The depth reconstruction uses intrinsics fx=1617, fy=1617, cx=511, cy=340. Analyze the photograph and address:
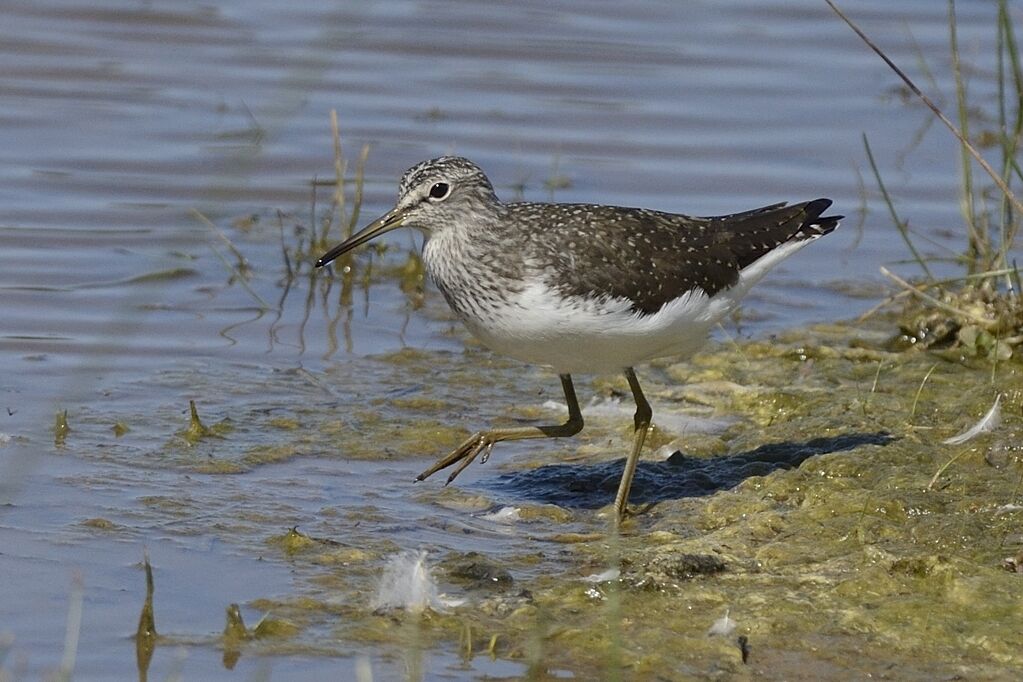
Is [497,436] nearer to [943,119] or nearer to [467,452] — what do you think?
[467,452]

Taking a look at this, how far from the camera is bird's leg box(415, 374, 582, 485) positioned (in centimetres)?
650

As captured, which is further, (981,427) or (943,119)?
(981,427)

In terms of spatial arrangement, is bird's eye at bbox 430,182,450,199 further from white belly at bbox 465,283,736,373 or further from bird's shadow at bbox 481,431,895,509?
bird's shadow at bbox 481,431,895,509

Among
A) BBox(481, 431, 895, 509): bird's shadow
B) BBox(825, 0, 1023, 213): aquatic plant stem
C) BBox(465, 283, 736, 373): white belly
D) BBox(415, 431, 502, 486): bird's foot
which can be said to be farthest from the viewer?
BBox(481, 431, 895, 509): bird's shadow

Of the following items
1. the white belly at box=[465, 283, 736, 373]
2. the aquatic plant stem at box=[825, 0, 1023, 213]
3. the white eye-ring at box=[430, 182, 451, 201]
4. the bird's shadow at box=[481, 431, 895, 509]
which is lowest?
the bird's shadow at box=[481, 431, 895, 509]

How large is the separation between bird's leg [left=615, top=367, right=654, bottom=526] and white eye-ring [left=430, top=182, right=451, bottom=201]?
41.0 inches

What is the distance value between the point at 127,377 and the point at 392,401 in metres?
1.29

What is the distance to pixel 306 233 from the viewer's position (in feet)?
31.7

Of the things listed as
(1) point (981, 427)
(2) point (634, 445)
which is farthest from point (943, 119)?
(2) point (634, 445)

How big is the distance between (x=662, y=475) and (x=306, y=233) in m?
3.59

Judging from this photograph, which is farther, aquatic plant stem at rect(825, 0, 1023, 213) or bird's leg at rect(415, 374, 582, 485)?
bird's leg at rect(415, 374, 582, 485)

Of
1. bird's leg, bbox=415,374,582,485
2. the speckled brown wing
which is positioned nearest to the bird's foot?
bird's leg, bbox=415,374,582,485

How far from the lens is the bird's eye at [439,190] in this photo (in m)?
6.68

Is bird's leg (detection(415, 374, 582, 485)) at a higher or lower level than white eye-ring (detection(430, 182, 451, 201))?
lower
